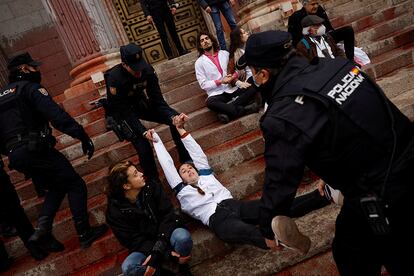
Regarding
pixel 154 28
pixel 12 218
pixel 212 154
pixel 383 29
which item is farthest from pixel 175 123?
pixel 154 28

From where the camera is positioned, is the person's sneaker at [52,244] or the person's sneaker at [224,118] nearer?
the person's sneaker at [52,244]

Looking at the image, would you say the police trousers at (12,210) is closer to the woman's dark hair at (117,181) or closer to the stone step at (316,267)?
the woman's dark hair at (117,181)

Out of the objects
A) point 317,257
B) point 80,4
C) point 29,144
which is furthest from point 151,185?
point 80,4

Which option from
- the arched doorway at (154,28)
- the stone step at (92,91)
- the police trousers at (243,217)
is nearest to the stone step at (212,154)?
the police trousers at (243,217)

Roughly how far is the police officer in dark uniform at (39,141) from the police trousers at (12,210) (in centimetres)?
33

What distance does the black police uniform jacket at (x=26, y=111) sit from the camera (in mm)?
3320

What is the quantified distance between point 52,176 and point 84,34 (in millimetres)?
4113

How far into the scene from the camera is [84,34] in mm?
6613

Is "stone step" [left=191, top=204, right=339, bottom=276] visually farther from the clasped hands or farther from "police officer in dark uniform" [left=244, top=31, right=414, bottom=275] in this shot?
the clasped hands

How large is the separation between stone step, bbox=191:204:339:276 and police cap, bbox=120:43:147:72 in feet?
6.74

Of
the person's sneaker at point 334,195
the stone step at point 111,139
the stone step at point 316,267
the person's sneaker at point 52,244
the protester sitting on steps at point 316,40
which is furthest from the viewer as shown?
the stone step at point 111,139

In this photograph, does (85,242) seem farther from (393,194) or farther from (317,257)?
(393,194)

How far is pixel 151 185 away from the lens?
3.18 m

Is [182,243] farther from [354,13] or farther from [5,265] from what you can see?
[354,13]
